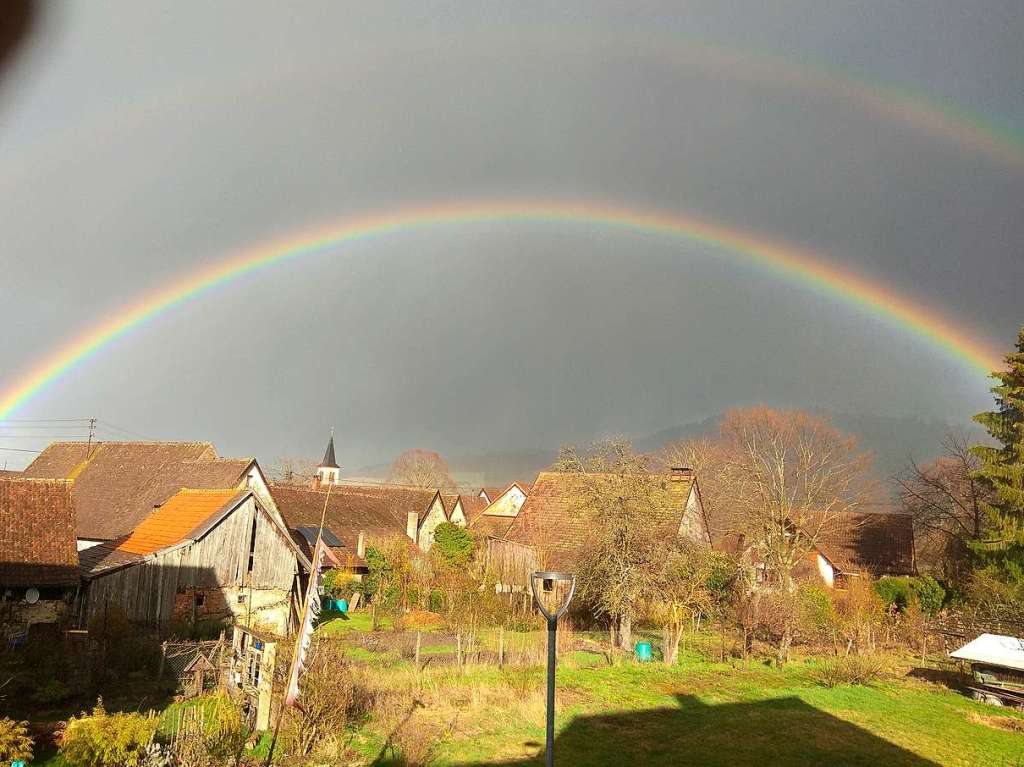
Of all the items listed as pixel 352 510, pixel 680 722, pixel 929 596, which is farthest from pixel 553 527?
pixel 680 722

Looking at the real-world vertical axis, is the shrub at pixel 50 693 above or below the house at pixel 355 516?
below

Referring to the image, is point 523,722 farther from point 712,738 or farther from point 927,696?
point 927,696

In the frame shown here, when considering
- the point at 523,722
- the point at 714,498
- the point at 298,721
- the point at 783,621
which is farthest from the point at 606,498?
the point at 714,498

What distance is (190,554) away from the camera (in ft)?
71.8

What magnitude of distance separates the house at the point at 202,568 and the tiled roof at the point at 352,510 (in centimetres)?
1217

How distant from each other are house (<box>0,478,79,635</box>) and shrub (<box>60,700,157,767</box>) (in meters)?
8.59

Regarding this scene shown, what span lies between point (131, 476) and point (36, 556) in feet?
61.0

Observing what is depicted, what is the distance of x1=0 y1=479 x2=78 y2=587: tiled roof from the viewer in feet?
56.4

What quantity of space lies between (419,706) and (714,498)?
42356 mm

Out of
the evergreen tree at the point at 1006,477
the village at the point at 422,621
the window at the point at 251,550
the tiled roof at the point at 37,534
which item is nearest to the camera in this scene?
the village at the point at 422,621

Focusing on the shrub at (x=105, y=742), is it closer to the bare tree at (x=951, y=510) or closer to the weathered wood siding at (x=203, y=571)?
the weathered wood siding at (x=203, y=571)

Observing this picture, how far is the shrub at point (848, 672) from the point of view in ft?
67.1

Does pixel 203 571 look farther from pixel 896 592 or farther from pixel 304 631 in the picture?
pixel 896 592

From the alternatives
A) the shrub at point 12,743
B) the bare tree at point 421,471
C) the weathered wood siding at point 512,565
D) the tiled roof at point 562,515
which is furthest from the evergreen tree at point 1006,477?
the bare tree at point 421,471
